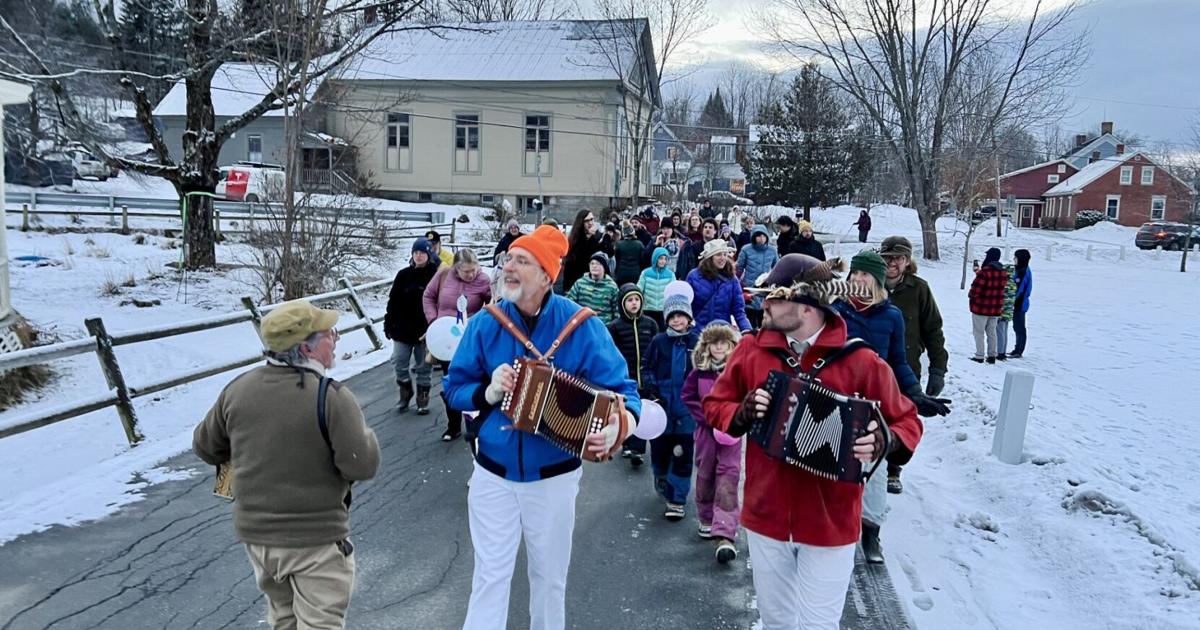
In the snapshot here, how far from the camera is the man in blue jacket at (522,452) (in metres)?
3.50

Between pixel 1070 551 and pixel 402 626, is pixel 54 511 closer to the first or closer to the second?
pixel 402 626

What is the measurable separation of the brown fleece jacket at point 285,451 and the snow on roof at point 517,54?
4046 cm

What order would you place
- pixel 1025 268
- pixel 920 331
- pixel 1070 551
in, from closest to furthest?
pixel 1070 551 < pixel 920 331 < pixel 1025 268

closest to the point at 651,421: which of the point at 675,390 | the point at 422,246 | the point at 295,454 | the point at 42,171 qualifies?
the point at 675,390

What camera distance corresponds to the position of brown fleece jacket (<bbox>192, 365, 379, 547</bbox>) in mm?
3113

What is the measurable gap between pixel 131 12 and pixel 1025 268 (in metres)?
26.0

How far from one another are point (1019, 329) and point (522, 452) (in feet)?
40.9

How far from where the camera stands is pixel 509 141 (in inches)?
1725

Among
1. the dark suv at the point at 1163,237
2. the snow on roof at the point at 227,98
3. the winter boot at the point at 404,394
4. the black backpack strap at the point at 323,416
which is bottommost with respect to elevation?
the winter boot at the point at 404,394

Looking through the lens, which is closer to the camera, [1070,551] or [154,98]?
[1070,551]

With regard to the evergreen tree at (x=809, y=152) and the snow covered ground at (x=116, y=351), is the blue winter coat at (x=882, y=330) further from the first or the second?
the evergreen tree at (x=809, y=152)

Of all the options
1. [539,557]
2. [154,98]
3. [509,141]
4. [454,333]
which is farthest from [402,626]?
[154,98]

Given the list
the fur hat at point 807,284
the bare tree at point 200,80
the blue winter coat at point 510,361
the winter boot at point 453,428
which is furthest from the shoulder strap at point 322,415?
the bare tree at point 200,80

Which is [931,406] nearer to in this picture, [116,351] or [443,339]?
[443,339]
